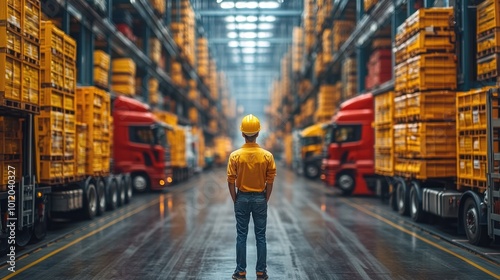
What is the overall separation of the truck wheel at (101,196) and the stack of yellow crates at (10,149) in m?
5.39

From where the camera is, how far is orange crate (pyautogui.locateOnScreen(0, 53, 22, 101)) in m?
9.34

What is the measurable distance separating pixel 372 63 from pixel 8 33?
62.1 ft

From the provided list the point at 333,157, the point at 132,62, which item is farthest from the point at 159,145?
the point at 333,157

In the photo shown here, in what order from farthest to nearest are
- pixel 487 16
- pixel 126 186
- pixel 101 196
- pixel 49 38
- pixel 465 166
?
pixel 126 186 → pixel 101 196 → pixel 49 38 → pixel 487 16 → pixel 465 166

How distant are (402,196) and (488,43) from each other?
5292mm

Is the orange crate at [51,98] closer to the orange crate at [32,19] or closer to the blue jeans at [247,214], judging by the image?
the orange crate at [32,19]

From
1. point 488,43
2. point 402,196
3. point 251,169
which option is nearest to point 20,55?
point 251,169

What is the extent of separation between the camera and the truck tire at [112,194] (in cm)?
1748

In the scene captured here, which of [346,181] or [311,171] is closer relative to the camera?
[346,181]

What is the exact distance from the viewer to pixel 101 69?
2206cm

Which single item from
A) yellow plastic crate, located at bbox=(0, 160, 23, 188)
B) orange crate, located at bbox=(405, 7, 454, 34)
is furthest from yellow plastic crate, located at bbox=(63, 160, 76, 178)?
orange crate, located at bbox=(405, 7, 454, 34)

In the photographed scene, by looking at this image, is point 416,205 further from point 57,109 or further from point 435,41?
point 57,109

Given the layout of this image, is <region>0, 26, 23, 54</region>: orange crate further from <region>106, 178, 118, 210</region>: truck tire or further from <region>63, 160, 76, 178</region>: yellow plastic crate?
<region>106, 178, 118, 210</region>: truck tire

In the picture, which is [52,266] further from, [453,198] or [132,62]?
[132,62]
